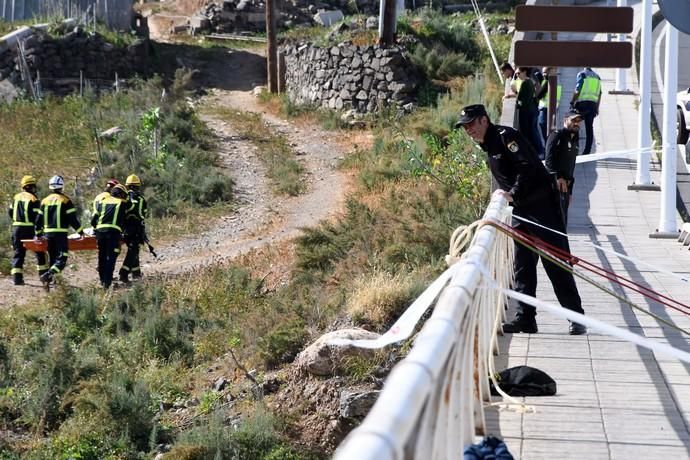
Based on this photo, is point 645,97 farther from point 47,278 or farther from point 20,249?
point 20,249

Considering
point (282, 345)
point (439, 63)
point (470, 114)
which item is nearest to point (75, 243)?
point (282, 345)

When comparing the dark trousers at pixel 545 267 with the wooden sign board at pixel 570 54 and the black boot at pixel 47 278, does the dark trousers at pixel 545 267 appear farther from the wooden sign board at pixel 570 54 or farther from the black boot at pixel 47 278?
the black boot at pixel 47 278

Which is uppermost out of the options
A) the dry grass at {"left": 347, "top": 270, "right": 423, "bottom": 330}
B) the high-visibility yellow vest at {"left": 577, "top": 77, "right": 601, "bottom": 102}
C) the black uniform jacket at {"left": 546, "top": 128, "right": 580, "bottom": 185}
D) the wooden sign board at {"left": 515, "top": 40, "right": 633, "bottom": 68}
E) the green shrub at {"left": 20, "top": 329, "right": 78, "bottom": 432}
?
the wooden sign board at {"left": 515, "top": 40, "right": 633, "bottom": 68}

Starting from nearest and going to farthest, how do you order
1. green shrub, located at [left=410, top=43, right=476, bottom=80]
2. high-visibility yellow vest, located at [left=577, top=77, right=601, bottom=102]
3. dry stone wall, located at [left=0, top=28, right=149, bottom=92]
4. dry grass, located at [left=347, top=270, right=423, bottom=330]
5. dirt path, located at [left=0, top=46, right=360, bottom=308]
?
dry grass, located at [left=347, top=270, right=423, bottom=330]
high-visibility yellow vest, located at [left=577, top=77, right=601, bottom=102]
dirt path, located at [left=0, top=46, right=360, bottom=308]
green shrub, located at [left=410, top=43, right=476, bottom=80]
dry stone wall, located at [left=0, top=28, right=149, bottom=92]

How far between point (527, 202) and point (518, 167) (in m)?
0.26

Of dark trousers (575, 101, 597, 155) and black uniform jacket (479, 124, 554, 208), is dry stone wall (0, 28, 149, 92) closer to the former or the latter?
dark trousers (575, 101, 597, 155)

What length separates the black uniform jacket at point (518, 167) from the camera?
8.08 metres

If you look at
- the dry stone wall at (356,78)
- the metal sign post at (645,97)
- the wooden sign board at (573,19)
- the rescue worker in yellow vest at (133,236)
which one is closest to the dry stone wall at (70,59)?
the dry stone wall at (356,78)

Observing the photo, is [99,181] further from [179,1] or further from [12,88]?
[179,1]

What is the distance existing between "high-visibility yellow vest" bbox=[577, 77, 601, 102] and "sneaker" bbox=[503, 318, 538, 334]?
9336mm

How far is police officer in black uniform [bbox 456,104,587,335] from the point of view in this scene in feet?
26.5

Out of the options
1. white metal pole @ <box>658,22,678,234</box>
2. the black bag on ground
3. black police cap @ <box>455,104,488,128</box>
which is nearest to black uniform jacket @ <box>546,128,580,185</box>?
white metal pole @ <box>658,22,678,234</box>

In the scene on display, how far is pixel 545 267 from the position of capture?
829 cm

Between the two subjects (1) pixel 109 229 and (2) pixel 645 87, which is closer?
(2) pixel 645 87
